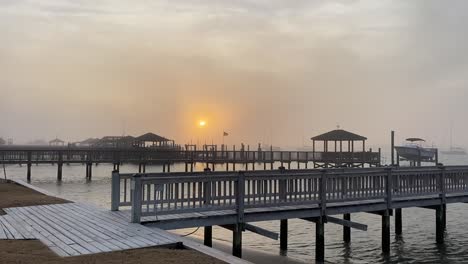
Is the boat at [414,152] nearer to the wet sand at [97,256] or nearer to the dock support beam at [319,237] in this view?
the dock support beam at [319,237]

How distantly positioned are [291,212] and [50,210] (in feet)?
21.6

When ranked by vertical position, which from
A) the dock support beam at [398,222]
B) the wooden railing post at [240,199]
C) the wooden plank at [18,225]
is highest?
the wooden railing post at [240,199]

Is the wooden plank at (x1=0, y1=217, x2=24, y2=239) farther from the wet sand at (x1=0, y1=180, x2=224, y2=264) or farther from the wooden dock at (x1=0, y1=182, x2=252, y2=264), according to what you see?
the wet sand at (x1=0, y1=180, x2=224, y2=264)

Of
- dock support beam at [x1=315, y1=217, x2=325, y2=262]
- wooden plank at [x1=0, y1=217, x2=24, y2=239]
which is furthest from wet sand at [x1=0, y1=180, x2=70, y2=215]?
dock support beam at [x1=315, y1=217, x2=325, y2=262]

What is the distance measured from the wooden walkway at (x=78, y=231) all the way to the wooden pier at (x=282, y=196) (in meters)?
0.68

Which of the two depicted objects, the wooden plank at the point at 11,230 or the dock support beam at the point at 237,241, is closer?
the wooden plank at the point at 11,230

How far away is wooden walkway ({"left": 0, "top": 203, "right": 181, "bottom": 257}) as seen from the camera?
308 inches

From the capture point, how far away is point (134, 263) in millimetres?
6598

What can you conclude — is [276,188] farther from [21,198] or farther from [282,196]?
[21,198]

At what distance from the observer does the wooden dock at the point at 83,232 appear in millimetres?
7680

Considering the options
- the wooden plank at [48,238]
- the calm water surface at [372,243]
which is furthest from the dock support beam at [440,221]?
the wooden plank at [48,238]

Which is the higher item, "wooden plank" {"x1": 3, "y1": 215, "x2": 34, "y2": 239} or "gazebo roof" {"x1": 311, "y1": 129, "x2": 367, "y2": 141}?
"gazebo roof" {"x1": 311, "y1": 129, "x2": 367, "y2": 141}

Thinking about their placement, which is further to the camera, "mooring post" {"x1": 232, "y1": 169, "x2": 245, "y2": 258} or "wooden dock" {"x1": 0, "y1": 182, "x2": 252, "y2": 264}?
"mooring post" {"x1": 232, "y1": 169, "x2": 245, "y2": 258}

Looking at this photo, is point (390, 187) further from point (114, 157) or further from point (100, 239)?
point (114, 157)
